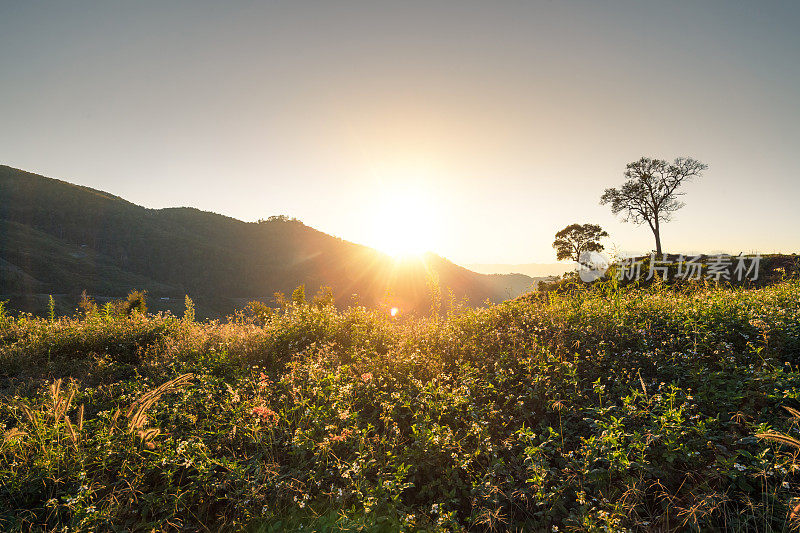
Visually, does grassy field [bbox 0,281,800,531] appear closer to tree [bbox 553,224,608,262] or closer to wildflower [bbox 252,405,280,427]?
wildflower [bbox 252,405,280,427]

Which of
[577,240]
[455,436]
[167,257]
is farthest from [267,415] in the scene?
[167,257]

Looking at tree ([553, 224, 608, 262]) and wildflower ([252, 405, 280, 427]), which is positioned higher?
tree ([553, 224, 608, 262])

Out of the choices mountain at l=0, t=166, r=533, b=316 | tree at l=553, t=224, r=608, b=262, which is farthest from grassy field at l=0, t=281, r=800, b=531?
mountain at l=0, t=166, r=533, b=316

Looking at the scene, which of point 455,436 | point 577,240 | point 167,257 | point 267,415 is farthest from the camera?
point 167,257

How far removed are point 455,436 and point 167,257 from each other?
93424 mm

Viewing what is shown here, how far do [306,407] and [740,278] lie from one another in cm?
1864

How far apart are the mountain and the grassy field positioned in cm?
5244

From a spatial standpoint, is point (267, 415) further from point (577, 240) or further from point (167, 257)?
point (167, 257)

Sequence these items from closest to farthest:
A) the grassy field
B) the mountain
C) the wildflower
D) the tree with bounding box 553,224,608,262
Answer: the grassy field < the wildflower < the tree with bounding box 553,224,608,262 < the mountain

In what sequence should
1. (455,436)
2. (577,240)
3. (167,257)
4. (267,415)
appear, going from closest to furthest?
(455,436) → (267,415) → (577,240) → (167,257)

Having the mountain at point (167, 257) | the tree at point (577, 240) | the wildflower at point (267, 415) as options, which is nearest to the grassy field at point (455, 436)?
the wildflower at point (267, 415)

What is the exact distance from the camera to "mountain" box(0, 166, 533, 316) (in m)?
62.7

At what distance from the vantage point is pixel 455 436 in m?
3.67

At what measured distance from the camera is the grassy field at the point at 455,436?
2.81 meters
